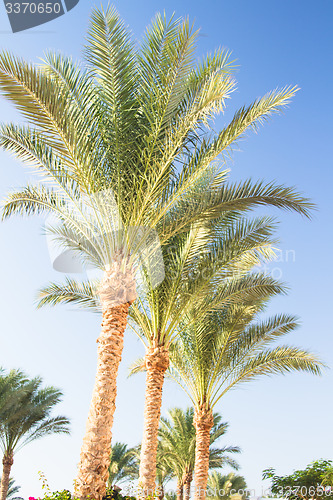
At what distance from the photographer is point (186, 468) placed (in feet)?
65.3

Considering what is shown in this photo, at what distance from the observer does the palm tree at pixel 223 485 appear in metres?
26.3

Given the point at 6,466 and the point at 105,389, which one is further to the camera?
the point at 6,466

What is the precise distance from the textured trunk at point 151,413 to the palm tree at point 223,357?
2702mm

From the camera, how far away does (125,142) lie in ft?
25.4

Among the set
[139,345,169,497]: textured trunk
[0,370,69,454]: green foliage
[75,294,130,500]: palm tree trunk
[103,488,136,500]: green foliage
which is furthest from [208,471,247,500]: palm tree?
[75,294,130,500]: palm tree trunk

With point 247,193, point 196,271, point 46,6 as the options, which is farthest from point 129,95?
point 196,271

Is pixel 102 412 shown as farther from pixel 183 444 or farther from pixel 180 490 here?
pixel 180 490

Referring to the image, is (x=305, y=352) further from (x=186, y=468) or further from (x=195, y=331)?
(x=186, y=468)

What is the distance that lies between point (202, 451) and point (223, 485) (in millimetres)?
19664

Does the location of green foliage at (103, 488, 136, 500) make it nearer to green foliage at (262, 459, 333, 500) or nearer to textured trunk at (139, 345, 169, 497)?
textured trunk at (139, 345, 169, 497)

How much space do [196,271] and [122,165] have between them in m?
3.16

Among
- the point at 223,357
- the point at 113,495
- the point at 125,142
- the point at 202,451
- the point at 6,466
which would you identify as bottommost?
the point at 113,495

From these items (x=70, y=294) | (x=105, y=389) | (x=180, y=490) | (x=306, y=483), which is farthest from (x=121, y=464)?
(x=105, y=389)

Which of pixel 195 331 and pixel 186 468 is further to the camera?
Answer: pixel 186 468
